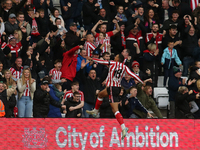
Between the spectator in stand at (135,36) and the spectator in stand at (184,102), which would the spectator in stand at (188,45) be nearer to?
the spectator in stand at (135,36)

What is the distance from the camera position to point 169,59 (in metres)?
17.1

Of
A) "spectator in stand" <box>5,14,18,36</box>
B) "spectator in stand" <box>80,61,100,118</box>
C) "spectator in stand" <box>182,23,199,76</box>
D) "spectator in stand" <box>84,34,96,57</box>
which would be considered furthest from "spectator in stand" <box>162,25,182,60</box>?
"spectator in stand" <box>5,14,18,36</box>

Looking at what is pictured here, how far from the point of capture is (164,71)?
56.4 ft

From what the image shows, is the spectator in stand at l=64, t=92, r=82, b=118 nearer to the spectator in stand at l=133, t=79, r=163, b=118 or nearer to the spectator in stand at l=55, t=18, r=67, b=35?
the spectator in stand at l=133, t=79, r=163, b=118

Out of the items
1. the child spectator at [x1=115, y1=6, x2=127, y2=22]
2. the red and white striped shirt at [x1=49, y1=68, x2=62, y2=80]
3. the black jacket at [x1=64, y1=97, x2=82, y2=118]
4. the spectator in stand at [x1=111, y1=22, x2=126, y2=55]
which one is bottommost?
the black jacket at [x1=64, y1=97, x2=82, y2=118]

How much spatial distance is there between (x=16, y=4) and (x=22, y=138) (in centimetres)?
616

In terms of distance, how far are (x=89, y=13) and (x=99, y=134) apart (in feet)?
21.2

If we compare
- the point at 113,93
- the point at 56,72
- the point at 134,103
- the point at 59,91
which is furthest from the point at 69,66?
the point at 113,93

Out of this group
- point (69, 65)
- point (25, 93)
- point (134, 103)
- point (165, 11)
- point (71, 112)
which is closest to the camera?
point (71, 112)

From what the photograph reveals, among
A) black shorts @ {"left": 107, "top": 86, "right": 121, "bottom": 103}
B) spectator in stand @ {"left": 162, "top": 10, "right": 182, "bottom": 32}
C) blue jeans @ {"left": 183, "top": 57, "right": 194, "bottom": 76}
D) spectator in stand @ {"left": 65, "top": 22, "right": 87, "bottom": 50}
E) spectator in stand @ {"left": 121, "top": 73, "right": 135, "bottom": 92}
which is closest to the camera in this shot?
black shorts @ {"left": 107, "top": 86, "right": 121, "bottom": 103}

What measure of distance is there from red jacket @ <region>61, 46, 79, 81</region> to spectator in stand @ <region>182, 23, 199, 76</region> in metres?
4.42

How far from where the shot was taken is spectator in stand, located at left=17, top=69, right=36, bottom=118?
564 inches

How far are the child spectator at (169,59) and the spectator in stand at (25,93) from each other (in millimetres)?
5012

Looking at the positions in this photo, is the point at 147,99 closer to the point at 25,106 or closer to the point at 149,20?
the point at 25,106
